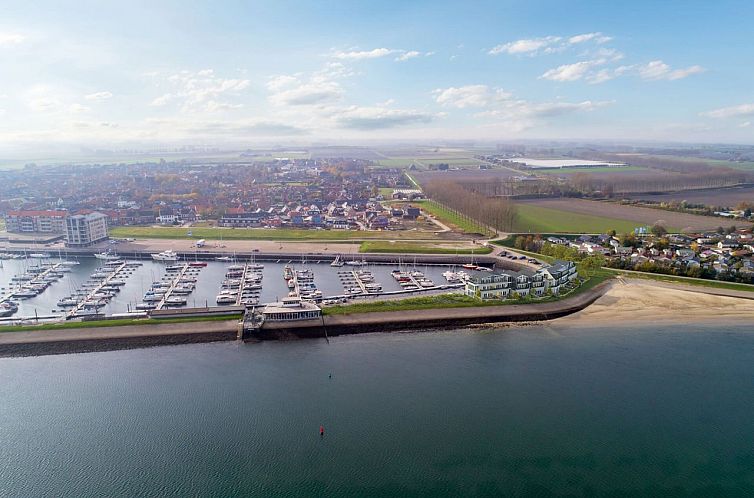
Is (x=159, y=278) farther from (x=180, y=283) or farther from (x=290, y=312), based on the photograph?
(x=290, y=312)

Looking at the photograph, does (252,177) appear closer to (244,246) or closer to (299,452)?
(244,246)

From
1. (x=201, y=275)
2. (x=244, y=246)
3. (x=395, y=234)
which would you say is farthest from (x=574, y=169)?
(x=201, y=275)

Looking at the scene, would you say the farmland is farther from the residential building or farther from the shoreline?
the residential building

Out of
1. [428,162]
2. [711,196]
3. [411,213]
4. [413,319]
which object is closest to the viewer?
[413,319]

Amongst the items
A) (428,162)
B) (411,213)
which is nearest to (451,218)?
(411,213)

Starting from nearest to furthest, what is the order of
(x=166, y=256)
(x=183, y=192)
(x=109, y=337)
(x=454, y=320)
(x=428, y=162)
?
1. (x=109, y=337)
2. (x=454, y=320)
3. (x=166, y=256)
4. (x=183, y=192)
5. (x=428, y=162)

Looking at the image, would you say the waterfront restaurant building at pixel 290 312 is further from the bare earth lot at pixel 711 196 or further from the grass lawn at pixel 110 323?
the bare earth lot at pixel 711 196

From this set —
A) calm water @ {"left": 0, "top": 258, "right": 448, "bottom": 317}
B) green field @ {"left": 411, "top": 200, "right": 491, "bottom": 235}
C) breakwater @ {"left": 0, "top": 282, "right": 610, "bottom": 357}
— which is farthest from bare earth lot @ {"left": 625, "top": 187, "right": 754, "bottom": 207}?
breakwater @ {"left": 0, "top": 282, "right": 610, "bottom": 357}
